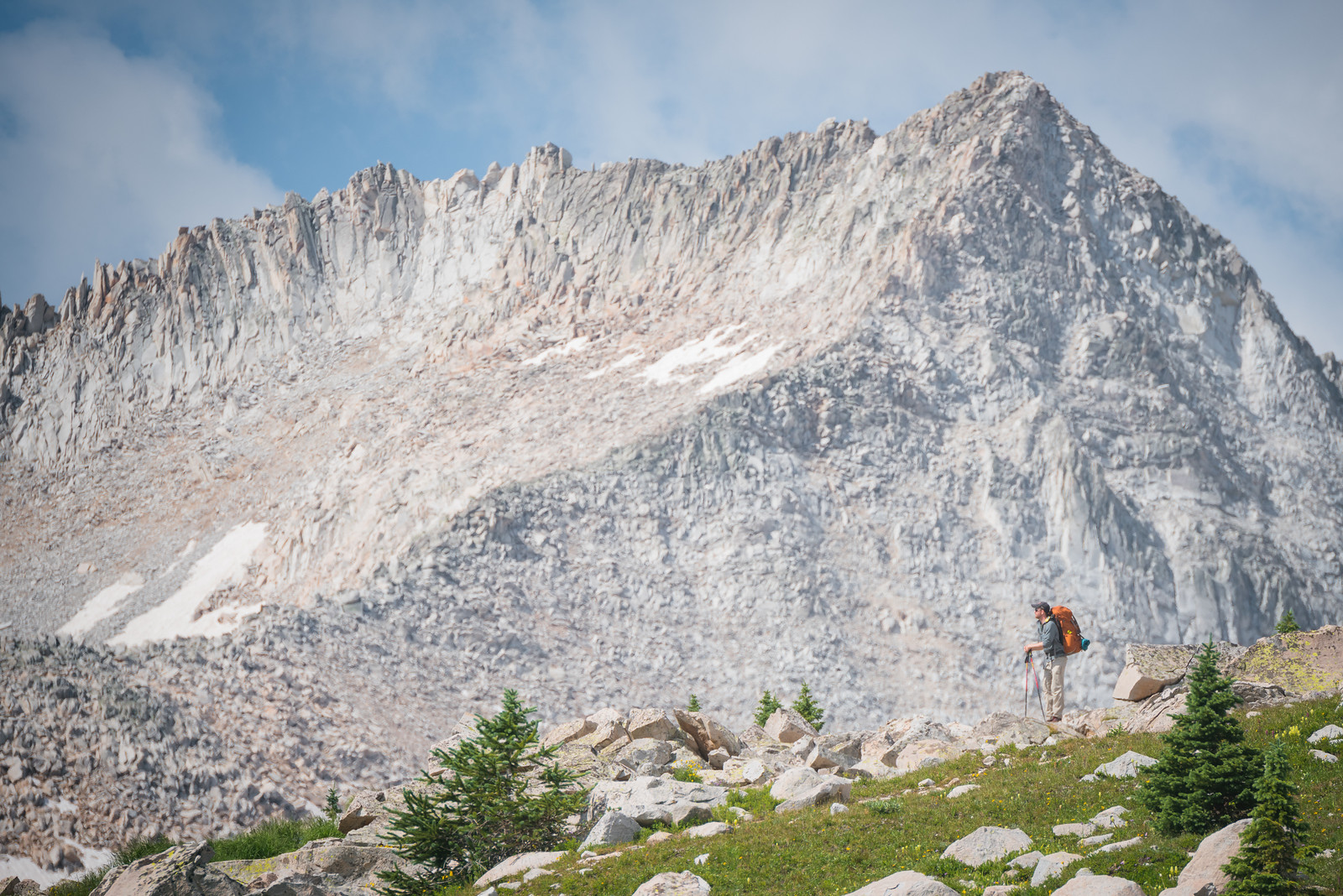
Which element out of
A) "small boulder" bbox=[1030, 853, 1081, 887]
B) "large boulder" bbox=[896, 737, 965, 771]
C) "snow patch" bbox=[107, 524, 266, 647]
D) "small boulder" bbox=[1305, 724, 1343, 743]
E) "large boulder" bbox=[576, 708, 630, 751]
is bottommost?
"small boulder" bbox=[1030, 853, 1081, 887]

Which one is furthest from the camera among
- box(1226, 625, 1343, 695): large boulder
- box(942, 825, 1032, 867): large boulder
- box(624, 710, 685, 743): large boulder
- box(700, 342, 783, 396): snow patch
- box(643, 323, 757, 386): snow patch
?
box(643, 323, 757, 386): snow patch

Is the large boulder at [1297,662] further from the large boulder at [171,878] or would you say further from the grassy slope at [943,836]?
the large boulder at [171,878]

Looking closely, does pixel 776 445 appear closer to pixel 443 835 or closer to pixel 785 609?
pixel 785 609

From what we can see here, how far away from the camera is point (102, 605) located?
202 feet

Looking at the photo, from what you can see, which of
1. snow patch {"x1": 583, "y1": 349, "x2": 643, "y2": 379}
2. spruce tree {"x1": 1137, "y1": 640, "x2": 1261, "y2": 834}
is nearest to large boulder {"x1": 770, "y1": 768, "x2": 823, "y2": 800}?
spruce tree {"x1": 1137, "y1": 640, "x2": 1261, "y2": 834}

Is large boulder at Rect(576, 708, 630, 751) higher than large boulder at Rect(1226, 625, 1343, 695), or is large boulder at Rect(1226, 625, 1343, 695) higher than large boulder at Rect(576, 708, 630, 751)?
large boulder at Rect(1226, 625, 1343, 695)

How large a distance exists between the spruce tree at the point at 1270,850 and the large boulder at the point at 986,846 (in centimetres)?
321

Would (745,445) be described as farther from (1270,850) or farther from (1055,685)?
(1270,850)

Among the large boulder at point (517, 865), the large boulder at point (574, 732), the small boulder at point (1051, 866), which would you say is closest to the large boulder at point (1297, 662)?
the small boulder at point (1051, 866)

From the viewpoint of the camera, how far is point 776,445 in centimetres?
5131

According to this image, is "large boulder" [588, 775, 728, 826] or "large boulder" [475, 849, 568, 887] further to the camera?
"large boulder" [588, 775, 728, 826]

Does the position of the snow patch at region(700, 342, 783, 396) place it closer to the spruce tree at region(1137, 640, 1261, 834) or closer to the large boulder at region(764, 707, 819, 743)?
the large boulder at region(764, 707, 819, 743)

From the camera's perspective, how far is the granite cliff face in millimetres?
43438

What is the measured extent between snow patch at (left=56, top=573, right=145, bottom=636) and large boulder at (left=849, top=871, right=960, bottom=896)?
61.4m
